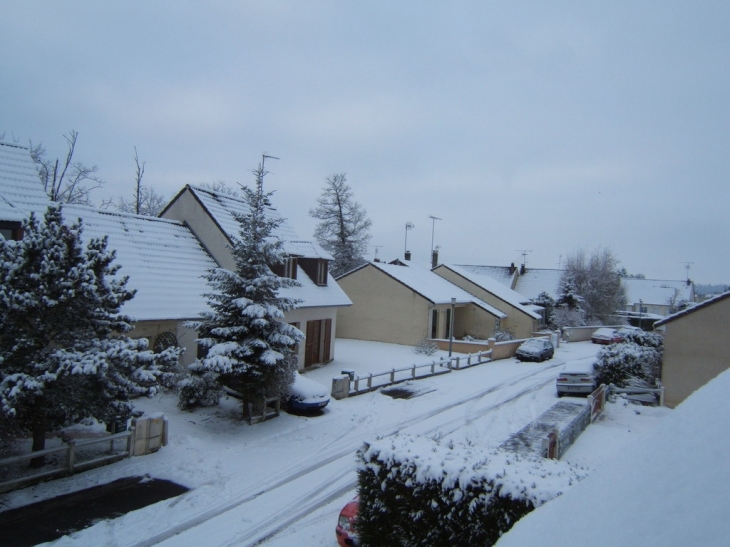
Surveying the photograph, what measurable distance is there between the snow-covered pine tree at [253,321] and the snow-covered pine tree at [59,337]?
342 cm

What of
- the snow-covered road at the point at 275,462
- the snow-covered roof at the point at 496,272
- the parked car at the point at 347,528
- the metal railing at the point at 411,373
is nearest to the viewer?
the parked car at the point at 347,528

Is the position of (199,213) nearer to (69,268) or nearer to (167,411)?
(167,411)

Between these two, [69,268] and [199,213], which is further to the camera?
[199,213]

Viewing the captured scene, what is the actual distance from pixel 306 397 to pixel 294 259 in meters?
8.51

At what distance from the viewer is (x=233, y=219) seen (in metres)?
22.9

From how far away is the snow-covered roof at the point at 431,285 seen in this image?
108 ft

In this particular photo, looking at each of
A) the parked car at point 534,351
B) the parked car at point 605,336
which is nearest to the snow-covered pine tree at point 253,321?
the parked car at point 534,351

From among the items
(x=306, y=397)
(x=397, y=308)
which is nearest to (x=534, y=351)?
(x=397, y=308)

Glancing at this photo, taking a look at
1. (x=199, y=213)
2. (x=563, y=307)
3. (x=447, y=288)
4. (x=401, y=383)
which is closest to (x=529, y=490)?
(x=401, y=383)

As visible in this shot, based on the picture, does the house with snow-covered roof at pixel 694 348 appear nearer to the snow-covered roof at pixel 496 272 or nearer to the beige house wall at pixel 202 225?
the beige house wall at pixel 202 225

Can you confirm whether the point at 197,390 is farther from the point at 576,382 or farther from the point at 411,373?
the point at 576,382

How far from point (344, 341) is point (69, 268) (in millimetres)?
23170

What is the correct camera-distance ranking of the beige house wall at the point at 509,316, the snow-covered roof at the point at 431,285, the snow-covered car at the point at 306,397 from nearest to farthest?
the snow-covered car at the point at 306,397 < the snow-covered roof at the point at 431,285 < the beige house wall at the point at 509,316

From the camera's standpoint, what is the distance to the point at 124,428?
40.5 feet
